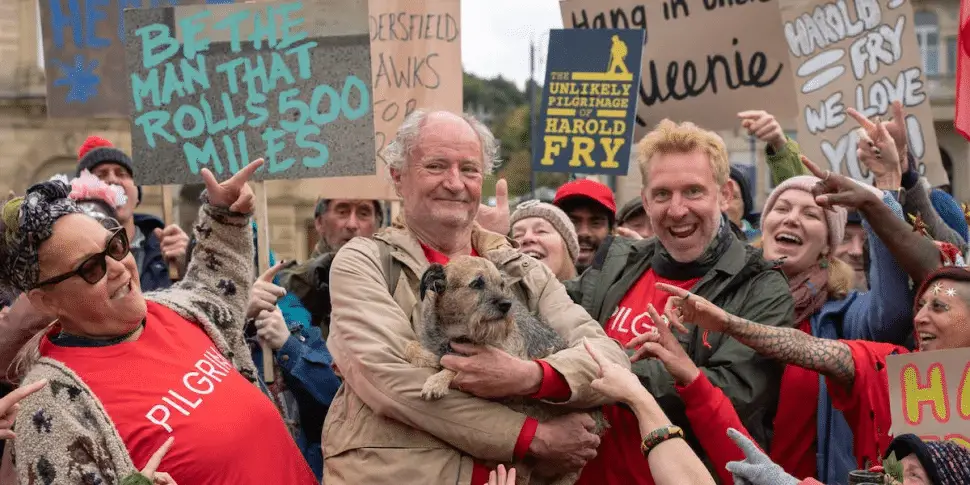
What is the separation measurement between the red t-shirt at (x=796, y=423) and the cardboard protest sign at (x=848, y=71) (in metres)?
3.18

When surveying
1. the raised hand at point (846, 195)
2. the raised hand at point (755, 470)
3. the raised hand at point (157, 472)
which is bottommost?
the raised hand at point (755, 470)

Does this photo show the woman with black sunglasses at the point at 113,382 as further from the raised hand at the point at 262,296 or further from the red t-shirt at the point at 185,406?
the raised hand at the point at 262,296

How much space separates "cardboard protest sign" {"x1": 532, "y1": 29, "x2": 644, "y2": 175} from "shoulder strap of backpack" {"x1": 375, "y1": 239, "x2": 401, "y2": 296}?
4.49m

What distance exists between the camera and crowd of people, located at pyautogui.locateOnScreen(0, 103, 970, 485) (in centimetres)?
371

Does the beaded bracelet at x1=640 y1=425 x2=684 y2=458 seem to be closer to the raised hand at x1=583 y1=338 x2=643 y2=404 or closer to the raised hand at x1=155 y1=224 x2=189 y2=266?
the raised hand at x1=583 y1=338 x2=643 y2=404

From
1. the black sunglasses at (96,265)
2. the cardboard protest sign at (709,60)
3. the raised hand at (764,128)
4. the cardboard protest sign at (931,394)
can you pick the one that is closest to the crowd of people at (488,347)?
the black sunglasses at (96,265)

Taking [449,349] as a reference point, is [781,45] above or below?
above

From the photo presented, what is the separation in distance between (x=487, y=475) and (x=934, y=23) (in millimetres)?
37335

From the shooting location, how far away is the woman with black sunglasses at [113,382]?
357cm

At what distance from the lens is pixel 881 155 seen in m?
5.10

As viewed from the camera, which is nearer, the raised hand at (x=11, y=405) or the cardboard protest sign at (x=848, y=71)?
the raised hand at (x=11, y=405)

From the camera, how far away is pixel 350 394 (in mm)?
4023

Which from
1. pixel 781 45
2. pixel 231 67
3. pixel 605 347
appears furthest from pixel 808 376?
pixel 781 45

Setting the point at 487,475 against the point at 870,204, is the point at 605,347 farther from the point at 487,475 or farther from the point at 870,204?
the point at 870,204
